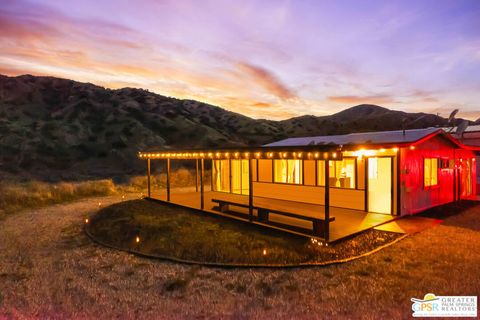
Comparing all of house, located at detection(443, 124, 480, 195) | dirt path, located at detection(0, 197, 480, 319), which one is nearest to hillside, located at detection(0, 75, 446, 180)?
house, located at detection(443, 124, 480, 195)

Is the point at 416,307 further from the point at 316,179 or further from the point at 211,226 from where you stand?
the point at 316,179

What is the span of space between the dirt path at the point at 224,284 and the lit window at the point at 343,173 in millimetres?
4127

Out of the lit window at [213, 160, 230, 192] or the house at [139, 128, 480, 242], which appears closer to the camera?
the house at [139, 128, 480, 242]

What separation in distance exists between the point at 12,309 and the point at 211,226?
580 cm

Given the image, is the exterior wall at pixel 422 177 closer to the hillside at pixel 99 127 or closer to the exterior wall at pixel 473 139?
the exterior wall at pixel 473 139

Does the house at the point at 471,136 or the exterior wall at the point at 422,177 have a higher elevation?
the house at the point at 471,136

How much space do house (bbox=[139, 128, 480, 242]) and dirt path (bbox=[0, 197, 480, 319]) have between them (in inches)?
78.3

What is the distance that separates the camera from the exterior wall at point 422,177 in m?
11.3

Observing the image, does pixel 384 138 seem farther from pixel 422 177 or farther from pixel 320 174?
pixel 320 174

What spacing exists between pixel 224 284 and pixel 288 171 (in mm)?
9013

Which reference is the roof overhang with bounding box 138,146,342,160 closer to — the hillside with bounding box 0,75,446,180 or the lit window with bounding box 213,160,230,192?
the lit window with bounding box 213,160,230,192

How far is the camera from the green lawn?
7391mm

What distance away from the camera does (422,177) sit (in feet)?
39.9

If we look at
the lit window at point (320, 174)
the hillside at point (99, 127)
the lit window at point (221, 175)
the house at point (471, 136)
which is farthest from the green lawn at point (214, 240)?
the hillside at point (99, 127)
